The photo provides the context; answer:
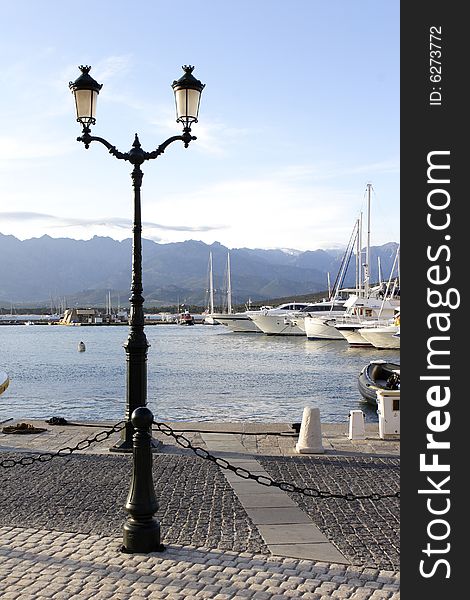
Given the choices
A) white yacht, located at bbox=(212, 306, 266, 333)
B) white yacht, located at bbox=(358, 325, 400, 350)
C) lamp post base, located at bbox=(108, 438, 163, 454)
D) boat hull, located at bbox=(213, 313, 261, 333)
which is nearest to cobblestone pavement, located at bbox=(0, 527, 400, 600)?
lamp post base, located at bbox=(108, 438, 163, 454)

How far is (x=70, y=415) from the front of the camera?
23219 millimetres

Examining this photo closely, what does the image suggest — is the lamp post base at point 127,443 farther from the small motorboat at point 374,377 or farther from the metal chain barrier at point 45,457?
the small motorboat at point 374,377

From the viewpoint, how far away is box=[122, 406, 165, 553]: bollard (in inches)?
256

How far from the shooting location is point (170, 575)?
5934 millimetres

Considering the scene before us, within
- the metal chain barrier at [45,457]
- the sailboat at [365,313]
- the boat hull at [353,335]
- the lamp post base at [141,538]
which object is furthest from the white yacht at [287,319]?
the lamp post base at [141,538]

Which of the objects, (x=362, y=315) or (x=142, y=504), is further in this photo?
(x=362, y=315)

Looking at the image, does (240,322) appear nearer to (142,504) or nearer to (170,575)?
(142,504)

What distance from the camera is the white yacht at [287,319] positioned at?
86.0 m

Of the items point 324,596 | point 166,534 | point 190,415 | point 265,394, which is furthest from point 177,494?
point 265,394

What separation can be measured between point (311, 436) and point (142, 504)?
16.7 ft

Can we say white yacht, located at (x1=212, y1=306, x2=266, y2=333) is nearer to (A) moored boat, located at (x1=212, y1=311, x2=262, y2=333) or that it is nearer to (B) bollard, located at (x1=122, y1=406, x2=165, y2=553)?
(A) moored boat, located at (x1=212, y1=311, x2=262, y2=333)

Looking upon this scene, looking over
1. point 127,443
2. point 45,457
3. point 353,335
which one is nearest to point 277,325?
point 353,335

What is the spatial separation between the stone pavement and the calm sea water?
377 inches

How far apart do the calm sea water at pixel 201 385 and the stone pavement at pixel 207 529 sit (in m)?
9.58
